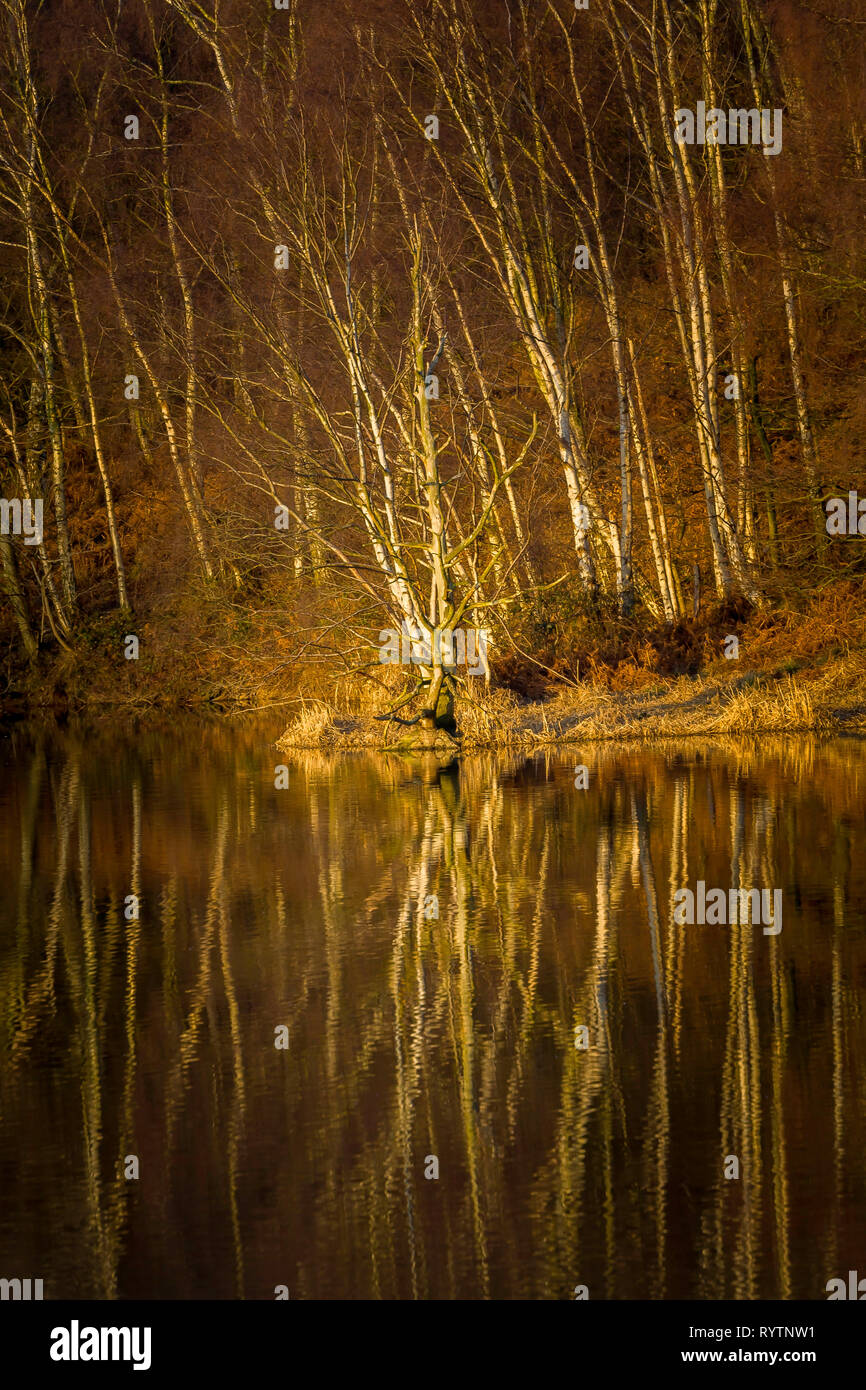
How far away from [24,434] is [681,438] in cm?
1692

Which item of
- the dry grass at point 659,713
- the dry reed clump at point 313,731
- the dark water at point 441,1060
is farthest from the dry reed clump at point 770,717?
the dark water at point 441,1060

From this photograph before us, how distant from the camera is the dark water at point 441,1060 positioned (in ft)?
22.0

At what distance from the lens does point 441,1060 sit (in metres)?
9.30

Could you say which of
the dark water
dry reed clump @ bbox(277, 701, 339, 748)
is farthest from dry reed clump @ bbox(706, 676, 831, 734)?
the dark water

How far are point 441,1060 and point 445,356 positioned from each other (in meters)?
26.7

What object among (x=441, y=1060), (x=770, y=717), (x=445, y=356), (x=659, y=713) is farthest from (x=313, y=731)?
(x=441, y=1060)

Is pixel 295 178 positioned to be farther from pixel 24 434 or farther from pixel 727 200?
pixel 24 434

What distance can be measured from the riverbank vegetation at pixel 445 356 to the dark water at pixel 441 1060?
1108cm

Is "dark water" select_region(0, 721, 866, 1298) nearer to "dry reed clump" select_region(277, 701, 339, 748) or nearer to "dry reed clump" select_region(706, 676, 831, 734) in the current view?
"dry reed clump" select_region(706, 676, 831, 734)

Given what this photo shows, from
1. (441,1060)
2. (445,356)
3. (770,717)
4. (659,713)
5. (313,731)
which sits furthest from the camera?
(445,356)

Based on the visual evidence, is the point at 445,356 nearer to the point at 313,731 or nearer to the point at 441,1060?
the point at 313,731

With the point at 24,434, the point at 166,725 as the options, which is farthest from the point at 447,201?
the point at 24,434

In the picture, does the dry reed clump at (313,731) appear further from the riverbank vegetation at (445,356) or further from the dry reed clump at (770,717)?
the dry reed clump at (770,717)

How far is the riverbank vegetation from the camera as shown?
2853cm
